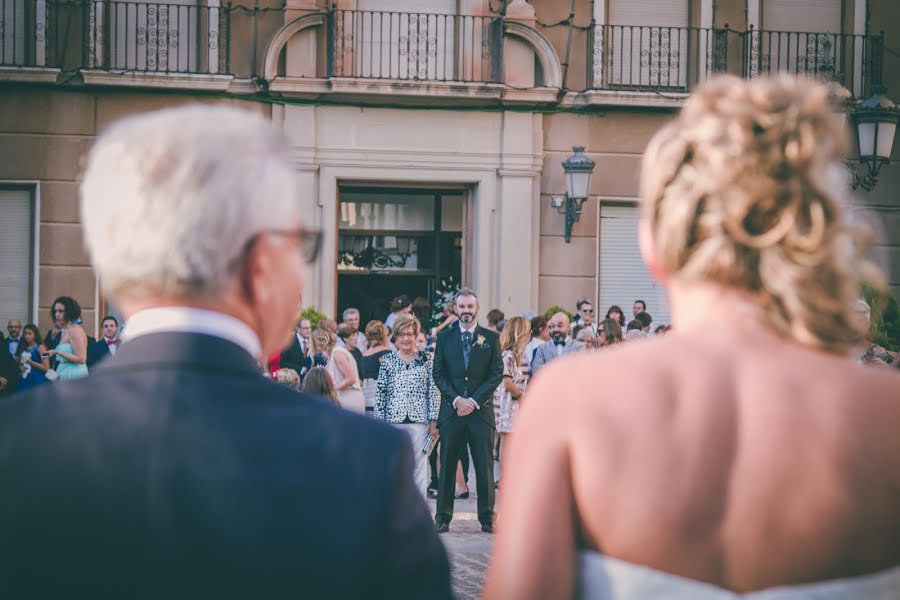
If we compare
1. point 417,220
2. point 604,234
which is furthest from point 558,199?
point 417,220

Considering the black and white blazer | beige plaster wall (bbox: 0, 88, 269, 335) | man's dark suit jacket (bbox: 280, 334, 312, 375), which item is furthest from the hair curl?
beige plaster wall (bbox: 0, 88, 269, 335)

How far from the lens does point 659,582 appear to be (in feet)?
6.68

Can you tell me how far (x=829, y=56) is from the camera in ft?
63.4

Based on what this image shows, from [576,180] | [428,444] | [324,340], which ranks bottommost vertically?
[428,444]

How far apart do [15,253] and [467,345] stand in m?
9.60

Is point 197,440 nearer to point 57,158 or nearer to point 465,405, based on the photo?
point 465,405

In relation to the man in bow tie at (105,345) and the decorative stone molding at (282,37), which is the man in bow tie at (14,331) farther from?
the decorative stone molding at (282,37)

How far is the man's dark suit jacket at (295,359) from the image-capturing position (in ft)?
43.4

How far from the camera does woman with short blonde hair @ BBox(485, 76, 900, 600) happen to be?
2.02 meters

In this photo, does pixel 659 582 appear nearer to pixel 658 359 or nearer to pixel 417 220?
pixel 658 359

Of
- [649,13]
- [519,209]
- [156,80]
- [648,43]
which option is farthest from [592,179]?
[156,80]

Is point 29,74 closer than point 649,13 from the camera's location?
Yes

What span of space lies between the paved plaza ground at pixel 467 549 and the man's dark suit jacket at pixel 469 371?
3.02 ft

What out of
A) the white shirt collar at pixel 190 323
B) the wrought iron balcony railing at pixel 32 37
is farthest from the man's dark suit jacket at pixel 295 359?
the white shirt collar at pixel 190 323
